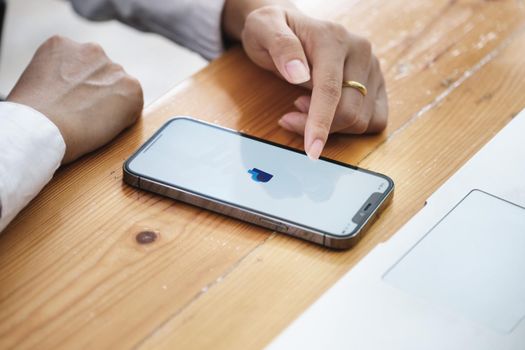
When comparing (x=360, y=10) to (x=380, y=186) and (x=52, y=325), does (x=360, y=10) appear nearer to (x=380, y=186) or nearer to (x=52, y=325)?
(x=380, y=186)

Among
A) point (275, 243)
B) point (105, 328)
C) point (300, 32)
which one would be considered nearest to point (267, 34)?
point (300, 32)

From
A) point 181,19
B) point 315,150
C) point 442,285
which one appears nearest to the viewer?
point 442,285

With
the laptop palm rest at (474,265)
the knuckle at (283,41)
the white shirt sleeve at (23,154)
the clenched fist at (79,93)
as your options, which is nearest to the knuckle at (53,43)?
the clenched fist at (79,93)

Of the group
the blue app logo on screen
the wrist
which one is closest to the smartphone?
the blue app logo on screen

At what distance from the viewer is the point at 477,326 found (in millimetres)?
530

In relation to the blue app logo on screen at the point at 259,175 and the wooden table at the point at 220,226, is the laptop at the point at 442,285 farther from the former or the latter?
the blue app logo on screen at the point at 259,175

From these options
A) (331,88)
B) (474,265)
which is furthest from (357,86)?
(474,265)

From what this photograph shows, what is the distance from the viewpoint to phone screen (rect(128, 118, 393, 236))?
2.02 ft

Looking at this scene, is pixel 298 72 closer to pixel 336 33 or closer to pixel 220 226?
pixel 336 33

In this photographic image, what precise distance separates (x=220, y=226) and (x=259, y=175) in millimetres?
67

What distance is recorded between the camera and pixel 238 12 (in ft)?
2.86

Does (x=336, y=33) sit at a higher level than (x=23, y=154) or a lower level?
higher

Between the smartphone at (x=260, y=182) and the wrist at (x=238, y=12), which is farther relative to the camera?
the wrist at (x=238, y=12)

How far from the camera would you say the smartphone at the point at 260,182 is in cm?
61
